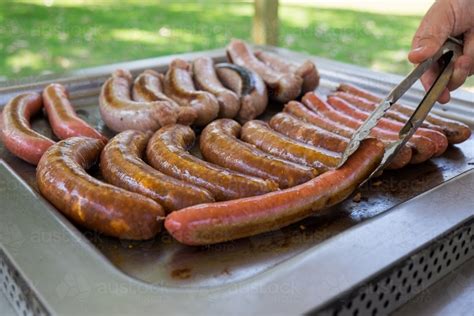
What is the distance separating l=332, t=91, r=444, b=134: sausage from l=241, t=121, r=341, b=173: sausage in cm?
83

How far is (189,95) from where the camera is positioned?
3.91 meters

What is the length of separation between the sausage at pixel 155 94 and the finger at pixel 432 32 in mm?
1468

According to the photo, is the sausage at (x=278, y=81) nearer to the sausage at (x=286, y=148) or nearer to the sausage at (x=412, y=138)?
the sausage at (x=412, y=138)

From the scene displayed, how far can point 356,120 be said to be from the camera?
3.62 meters

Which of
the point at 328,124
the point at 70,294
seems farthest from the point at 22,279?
the point at 328,124

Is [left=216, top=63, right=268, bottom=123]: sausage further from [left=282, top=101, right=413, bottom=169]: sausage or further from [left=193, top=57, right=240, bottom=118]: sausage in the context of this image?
[left=282, top=101, right=413, bottom=169]: sausage

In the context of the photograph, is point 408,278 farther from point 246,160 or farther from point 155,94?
point 155,94

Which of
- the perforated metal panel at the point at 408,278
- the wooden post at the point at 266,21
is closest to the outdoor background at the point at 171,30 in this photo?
the wooden post at the point at 266,21

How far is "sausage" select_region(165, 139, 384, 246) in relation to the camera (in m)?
2.29

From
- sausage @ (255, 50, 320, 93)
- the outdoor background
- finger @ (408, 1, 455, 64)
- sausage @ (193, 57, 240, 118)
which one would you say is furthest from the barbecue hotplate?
the outdoor background

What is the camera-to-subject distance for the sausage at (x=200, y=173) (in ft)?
8.63

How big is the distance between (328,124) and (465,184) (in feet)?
3.25

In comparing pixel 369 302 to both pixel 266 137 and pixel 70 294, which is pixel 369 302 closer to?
pixel 70 294

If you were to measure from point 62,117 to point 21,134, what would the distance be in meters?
0.38
